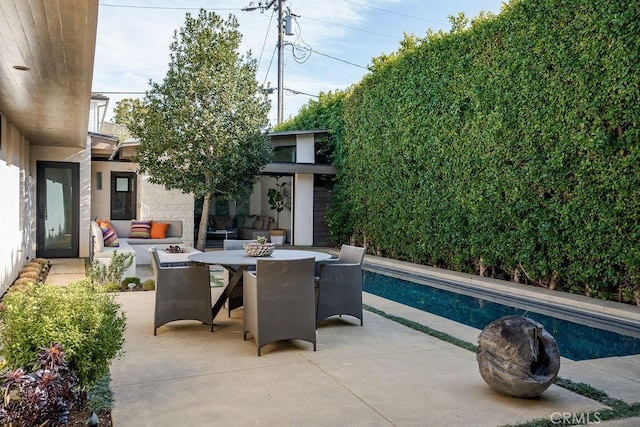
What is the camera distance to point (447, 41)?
976 cm

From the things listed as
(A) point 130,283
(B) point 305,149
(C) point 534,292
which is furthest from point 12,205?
(B) point 305,149

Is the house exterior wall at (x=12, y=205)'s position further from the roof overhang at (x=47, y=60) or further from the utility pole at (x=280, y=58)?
the utility pole at (x=280, y=58)

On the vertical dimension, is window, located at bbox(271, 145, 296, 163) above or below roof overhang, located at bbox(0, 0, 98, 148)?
above

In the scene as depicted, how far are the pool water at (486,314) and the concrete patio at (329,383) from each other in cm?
66

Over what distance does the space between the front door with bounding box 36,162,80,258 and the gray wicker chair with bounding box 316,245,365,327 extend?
8637mm

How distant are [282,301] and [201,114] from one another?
7880 mm

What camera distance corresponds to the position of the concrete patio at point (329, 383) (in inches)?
124

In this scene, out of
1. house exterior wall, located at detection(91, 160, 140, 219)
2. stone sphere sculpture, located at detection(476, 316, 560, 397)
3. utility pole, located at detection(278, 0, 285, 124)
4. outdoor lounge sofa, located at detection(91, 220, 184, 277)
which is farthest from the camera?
utility pole, located at detection(278, 0, 285, 124)

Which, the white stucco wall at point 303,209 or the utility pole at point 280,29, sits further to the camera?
Result: the utility pole at point 280,29

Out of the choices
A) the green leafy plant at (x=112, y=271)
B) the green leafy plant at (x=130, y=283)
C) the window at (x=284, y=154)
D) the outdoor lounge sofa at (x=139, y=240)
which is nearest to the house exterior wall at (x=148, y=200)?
the outdoor lounge sofa at (x=139, y=240)

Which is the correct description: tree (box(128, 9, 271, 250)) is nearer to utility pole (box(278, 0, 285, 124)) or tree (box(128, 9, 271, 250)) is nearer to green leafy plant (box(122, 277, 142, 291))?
green leafy plant (box(122, 277, 142, 291))

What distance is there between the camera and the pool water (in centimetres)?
518

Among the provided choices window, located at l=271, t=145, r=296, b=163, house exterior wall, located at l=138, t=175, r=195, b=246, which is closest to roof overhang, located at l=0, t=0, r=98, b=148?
house exterior wall, located at l=138, t=175, r=195, b=246

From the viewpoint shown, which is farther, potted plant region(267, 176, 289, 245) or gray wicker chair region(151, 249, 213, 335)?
potted plant region(267, 176, 289, 245)
